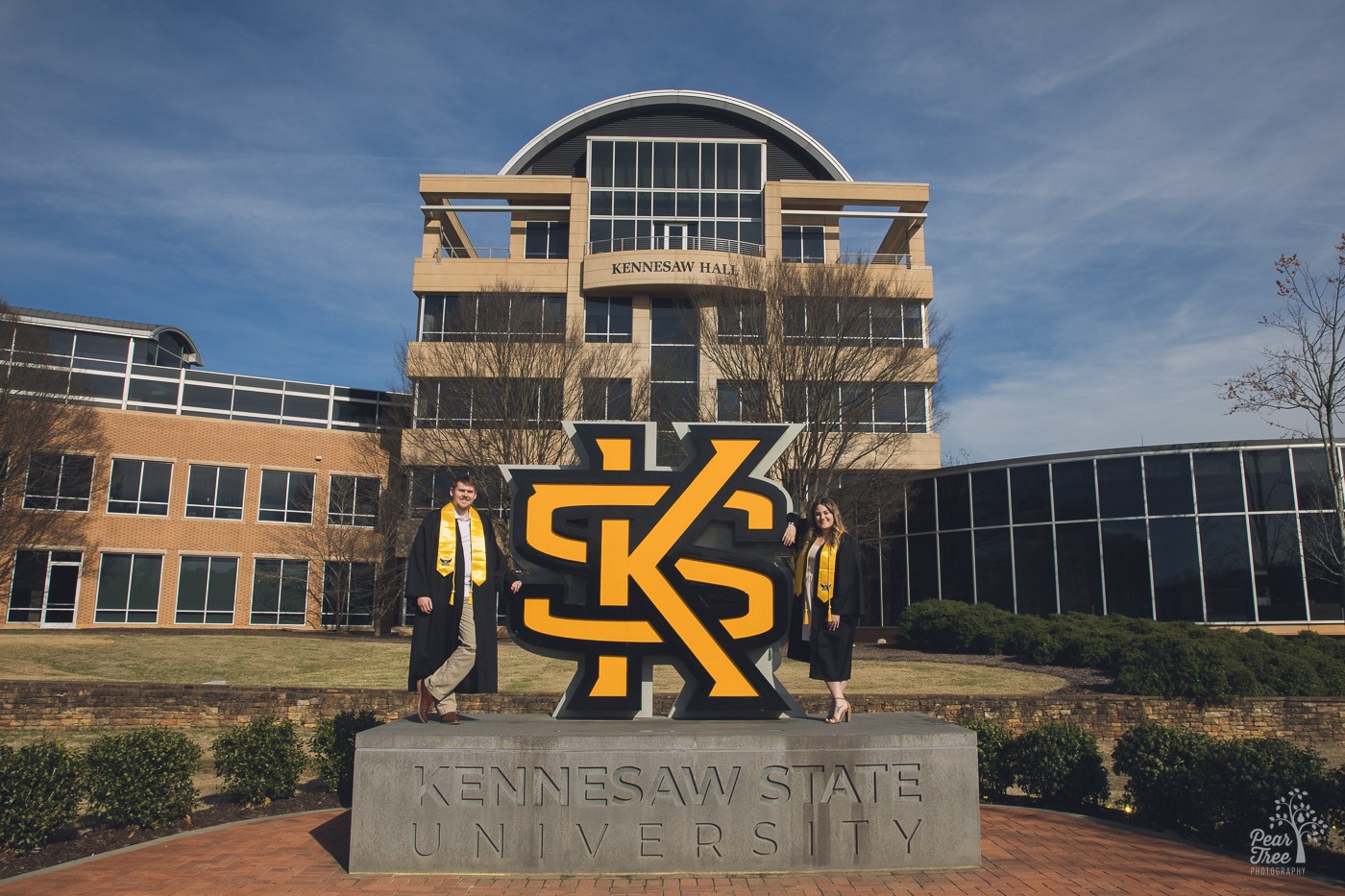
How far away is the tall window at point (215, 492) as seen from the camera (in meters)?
33.2

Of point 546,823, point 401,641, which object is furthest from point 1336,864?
point 401,641

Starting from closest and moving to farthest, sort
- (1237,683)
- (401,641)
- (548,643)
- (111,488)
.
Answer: (548,643), (1237,683), (401,641), (111,488)

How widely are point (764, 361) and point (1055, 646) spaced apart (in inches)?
378

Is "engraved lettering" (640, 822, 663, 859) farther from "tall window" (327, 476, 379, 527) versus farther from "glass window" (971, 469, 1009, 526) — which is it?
"tall window" (327, 476, 379, 527)

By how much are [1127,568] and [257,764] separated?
79.8ft

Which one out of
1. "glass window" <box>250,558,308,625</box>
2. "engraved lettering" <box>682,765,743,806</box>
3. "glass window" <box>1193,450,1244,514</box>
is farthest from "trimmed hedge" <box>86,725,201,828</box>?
"glass window" <box>250,558,308,625</box>

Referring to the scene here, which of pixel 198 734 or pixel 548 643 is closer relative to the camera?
pixel 548 643

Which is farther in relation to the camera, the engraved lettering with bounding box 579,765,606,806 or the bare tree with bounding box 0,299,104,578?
the bare tree with bounding box 0,299,104,578

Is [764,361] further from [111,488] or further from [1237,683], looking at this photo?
[111,488]

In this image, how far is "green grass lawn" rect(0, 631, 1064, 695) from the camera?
17.2 meters

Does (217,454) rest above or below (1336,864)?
above

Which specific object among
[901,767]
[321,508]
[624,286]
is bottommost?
[901,767]

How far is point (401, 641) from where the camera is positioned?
26.0 m

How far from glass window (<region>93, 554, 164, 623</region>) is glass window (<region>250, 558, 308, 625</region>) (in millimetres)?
3280
